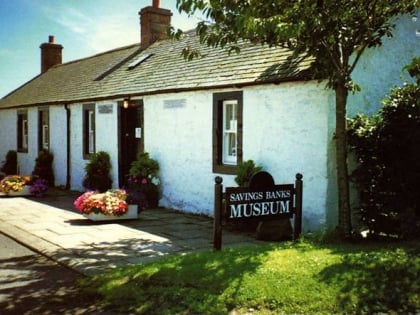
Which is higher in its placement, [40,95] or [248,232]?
[40,95]

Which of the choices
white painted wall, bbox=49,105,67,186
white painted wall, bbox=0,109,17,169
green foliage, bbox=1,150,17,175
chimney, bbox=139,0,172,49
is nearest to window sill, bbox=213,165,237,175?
white painted wall, bbox=49,105,67,186

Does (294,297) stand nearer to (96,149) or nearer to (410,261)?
(410,261)

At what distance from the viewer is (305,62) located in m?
9.48

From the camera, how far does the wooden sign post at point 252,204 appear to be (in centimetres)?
671

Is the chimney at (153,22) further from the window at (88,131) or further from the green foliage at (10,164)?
the green foliage at (10,164)

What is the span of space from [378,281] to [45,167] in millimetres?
15818

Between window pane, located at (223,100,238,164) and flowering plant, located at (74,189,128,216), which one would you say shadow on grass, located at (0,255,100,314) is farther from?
window pane, located at (223,100,238,164)

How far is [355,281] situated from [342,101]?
335 centimetres

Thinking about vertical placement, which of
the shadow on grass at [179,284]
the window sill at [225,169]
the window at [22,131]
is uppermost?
the window at [22,131]

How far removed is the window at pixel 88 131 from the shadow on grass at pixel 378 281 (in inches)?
478

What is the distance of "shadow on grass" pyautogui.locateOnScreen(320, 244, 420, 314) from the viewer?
4.99m

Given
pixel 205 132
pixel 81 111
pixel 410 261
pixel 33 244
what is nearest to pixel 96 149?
pixel 81 111

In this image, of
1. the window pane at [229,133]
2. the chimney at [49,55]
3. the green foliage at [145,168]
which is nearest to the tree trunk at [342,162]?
the window pane at [229,133]

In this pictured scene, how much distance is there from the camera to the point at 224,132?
11273 millimetres
